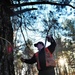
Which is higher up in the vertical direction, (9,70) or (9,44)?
(9,44)

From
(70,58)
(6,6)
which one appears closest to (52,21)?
(6,6)

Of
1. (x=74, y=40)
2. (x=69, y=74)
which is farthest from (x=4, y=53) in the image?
(x=69, y=74)

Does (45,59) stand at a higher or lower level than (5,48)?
lower

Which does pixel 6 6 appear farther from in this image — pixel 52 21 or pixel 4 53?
pixel 52 21

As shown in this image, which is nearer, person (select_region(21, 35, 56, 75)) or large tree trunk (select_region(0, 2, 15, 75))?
large tree trunk (select_region(0, 2, 15, 75))

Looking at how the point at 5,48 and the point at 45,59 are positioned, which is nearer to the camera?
the point at 5,48

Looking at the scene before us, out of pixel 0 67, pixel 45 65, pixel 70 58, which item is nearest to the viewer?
pixel 0 67

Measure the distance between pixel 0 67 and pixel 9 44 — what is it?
1.15ft

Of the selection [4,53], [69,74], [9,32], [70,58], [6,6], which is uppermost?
[6,6]

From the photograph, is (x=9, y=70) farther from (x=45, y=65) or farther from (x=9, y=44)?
(x=45, y=65)

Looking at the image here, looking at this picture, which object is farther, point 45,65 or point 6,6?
point 45,65

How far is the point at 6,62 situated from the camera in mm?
3402

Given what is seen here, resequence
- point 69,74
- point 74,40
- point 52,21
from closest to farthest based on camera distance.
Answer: point 52,21 → point 74,40 → point 69,74

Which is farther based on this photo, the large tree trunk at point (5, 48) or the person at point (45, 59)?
the person at point (45, 59)
